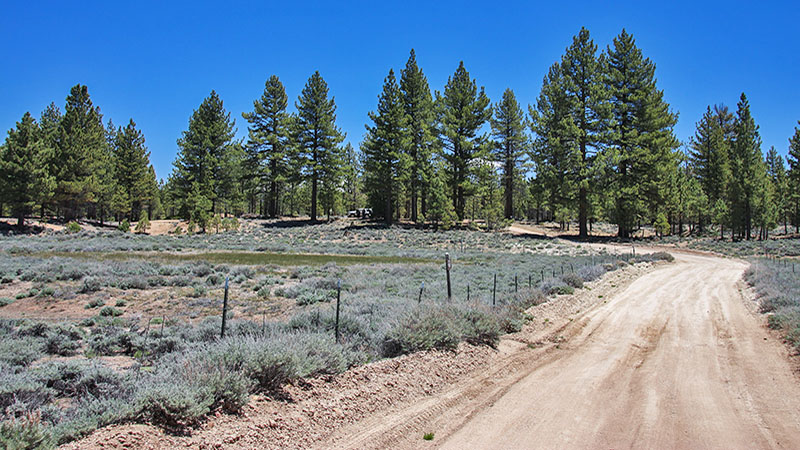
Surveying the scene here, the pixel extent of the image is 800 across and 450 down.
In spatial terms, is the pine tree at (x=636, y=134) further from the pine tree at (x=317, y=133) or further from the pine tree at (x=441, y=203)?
the pine tree at (x=317, y=133)

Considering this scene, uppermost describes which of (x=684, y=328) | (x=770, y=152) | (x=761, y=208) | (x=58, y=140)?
(x=770, y=152)

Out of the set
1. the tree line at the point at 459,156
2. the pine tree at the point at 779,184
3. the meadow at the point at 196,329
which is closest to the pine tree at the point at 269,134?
the tree line at the point at 459,156

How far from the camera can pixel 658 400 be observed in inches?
253

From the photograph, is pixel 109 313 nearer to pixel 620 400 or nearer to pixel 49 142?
pixel 620 400

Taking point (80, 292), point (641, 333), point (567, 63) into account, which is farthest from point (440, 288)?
point (567, 63)

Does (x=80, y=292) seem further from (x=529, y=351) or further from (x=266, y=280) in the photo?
(x=529, y=351)

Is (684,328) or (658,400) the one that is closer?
(658,400)

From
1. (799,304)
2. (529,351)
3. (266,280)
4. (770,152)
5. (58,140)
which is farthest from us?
(770,152)

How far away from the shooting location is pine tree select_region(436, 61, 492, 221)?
48875mm

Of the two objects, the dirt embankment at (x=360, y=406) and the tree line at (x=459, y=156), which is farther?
the tree line at (x=459, y=156)

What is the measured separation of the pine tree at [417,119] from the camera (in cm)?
5016

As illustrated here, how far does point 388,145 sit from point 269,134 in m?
16.5

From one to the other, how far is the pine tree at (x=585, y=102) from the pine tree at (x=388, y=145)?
1838 cm

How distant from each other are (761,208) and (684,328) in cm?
5038
